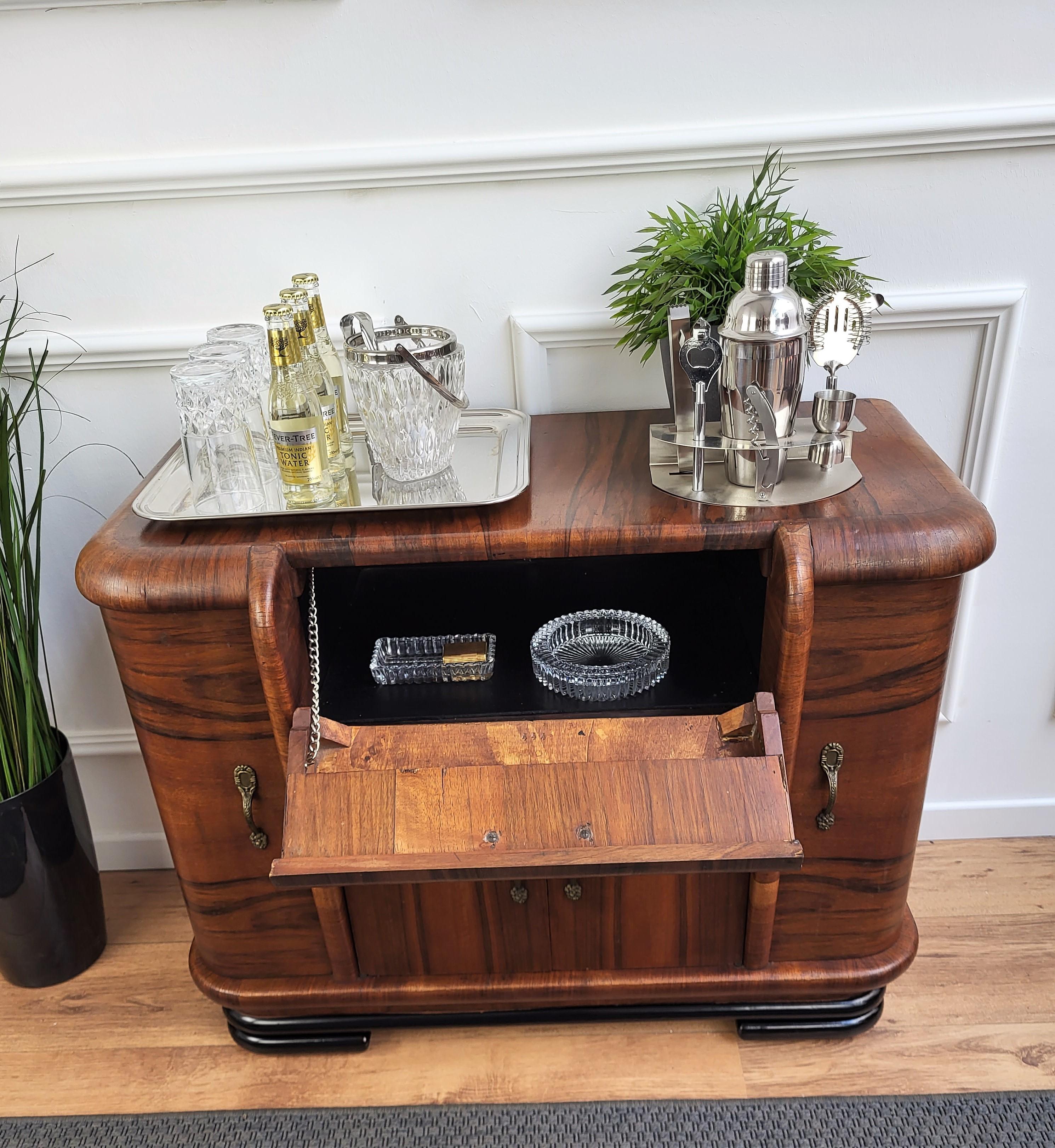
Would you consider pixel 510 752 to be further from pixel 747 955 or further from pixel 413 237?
pixel 413 237

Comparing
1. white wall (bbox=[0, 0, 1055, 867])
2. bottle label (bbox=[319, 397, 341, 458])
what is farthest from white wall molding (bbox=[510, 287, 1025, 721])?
bottle label (bbox=[319, 397, 341, 458])

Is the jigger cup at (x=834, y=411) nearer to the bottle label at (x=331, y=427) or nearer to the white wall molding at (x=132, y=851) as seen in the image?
the bottle label at (x=331, y=427)

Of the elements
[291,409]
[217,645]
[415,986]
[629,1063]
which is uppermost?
[291,409]

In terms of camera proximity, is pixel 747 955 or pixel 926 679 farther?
pixel 747 955

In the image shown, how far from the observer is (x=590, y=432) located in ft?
3.67

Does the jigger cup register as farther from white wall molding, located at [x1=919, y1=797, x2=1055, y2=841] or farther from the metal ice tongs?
white wall molding, located at [x1=919, y1=797, x2=1055, y2=841]

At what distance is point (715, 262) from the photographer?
0.97 meters

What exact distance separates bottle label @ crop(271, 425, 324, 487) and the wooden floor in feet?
2.30

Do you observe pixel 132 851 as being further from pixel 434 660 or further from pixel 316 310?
pixel 316 310

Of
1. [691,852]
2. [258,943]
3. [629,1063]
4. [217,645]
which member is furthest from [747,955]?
[217,645]

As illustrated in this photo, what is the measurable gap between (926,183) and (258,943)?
45.2 inches

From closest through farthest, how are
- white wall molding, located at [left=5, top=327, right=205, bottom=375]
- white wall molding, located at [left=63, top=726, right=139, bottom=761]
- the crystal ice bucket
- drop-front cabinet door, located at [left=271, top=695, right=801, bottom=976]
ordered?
drop-front cabinet door, located at [left=271, top=695, right=801, bottom=976] < the crystal ice bucket < white wall molding, located at [left=5, top=327, right=205, bottom=375] < white wall molding, located at [left=63, top=726, right=139, bottom=761]

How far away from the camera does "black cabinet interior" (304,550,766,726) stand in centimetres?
99

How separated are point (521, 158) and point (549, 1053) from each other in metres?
1.04
